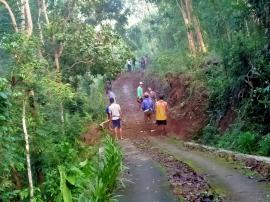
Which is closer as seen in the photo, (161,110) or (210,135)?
(210,135)

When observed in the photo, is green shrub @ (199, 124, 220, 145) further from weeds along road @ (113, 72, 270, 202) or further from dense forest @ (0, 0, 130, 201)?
dense forest @ (0, 0, 130, 201)

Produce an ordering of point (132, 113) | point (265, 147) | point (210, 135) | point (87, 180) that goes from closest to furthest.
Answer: point (87, 180)
point (265, 147)
point (210, 135)
point (132, 113)

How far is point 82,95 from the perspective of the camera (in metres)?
21.0

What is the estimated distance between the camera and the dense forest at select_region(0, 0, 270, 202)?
8.66m

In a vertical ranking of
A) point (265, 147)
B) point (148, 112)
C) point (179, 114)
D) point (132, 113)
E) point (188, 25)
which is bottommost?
point (265, 147)

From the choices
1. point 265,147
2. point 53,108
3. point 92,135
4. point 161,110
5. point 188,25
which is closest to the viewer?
point 265,147

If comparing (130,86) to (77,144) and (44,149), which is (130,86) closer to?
(77,144)

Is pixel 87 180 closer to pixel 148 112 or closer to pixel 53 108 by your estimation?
pixel 53 108

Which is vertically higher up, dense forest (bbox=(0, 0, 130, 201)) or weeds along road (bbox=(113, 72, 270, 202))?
dense forest (bbox=(0, 0, 130, 201))

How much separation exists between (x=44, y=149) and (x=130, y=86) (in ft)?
97.3

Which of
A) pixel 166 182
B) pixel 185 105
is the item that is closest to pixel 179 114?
pixel 185 105

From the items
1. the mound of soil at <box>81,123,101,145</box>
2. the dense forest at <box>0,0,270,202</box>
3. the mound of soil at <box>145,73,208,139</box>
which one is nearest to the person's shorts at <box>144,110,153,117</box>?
the mound of soil at <box>145,73,208,139</box>

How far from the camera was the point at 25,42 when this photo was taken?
39.8 feet

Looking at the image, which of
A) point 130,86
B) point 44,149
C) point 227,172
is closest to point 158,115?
point 44,149
